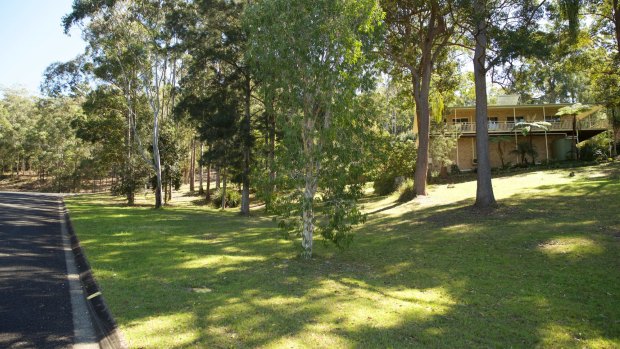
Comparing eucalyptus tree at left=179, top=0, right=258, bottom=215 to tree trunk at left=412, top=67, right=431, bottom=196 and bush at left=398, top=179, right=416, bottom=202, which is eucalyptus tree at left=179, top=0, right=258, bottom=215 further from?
tree trunk at left=412, top=67, right=431, bottom=196

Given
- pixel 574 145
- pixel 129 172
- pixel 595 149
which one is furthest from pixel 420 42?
pixel 129 172

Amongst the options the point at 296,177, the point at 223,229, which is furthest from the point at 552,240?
the point at 223,229

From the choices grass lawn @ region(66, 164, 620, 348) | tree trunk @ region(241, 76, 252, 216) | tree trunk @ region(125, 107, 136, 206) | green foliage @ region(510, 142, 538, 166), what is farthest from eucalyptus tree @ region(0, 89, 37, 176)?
green foliage @ region(510, 142, 538, 166)

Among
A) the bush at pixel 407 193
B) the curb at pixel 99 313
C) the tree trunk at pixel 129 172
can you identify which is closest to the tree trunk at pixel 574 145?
the bush at pixel 407 193

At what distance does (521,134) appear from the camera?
35156mm

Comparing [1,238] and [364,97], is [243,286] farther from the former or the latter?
[1,238]

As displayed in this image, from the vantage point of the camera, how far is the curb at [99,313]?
5.13m

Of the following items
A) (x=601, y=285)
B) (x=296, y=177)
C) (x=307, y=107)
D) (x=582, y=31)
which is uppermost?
(x=582, y=31)

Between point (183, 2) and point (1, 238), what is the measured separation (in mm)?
17583

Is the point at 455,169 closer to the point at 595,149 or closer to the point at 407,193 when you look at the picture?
the point at 595,149

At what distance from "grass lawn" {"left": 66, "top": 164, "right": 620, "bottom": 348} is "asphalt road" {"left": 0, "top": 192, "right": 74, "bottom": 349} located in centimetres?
68

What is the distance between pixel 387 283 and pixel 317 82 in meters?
4.54

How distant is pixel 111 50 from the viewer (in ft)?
91.1

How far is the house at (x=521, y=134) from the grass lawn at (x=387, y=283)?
20775 millimetres
